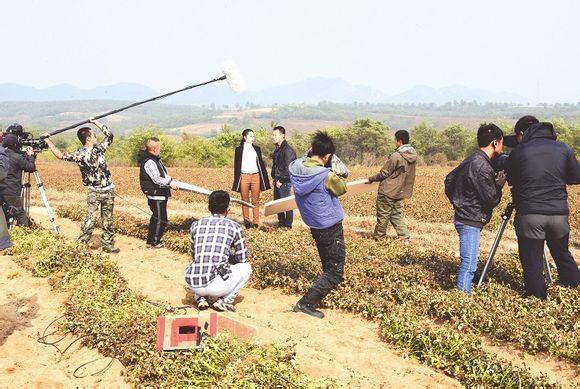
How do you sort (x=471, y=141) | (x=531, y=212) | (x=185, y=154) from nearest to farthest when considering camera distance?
(x=531, y=212)
(x=185, y=154)
(x=471, y=141)

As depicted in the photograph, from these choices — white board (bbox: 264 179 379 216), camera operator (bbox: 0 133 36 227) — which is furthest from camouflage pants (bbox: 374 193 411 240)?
camera operator (bbox: 0 133 36 227)

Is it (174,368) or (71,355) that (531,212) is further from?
(71,355)

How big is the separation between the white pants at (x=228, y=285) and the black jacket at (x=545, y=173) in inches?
162

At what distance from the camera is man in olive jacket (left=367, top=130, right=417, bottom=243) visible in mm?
10500

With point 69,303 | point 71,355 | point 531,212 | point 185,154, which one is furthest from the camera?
point 185,154

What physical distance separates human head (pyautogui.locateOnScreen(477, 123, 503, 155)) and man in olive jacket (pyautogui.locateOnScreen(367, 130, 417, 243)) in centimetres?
332

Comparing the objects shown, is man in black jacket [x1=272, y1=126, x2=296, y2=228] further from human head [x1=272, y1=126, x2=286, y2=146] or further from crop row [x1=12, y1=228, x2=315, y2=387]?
crop row [x1=12, y1=228, x2=315, y2=387]

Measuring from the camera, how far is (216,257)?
6.76 m

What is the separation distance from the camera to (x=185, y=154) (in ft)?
192

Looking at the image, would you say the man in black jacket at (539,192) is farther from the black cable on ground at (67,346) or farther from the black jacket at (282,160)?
the black jacket at (282,160)

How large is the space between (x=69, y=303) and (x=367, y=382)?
15.9ft

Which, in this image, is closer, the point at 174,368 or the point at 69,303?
the point at 174,368

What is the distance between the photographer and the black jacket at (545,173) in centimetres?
660

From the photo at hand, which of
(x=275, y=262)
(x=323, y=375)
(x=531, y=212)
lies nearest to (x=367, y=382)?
(x=323, y=375)
